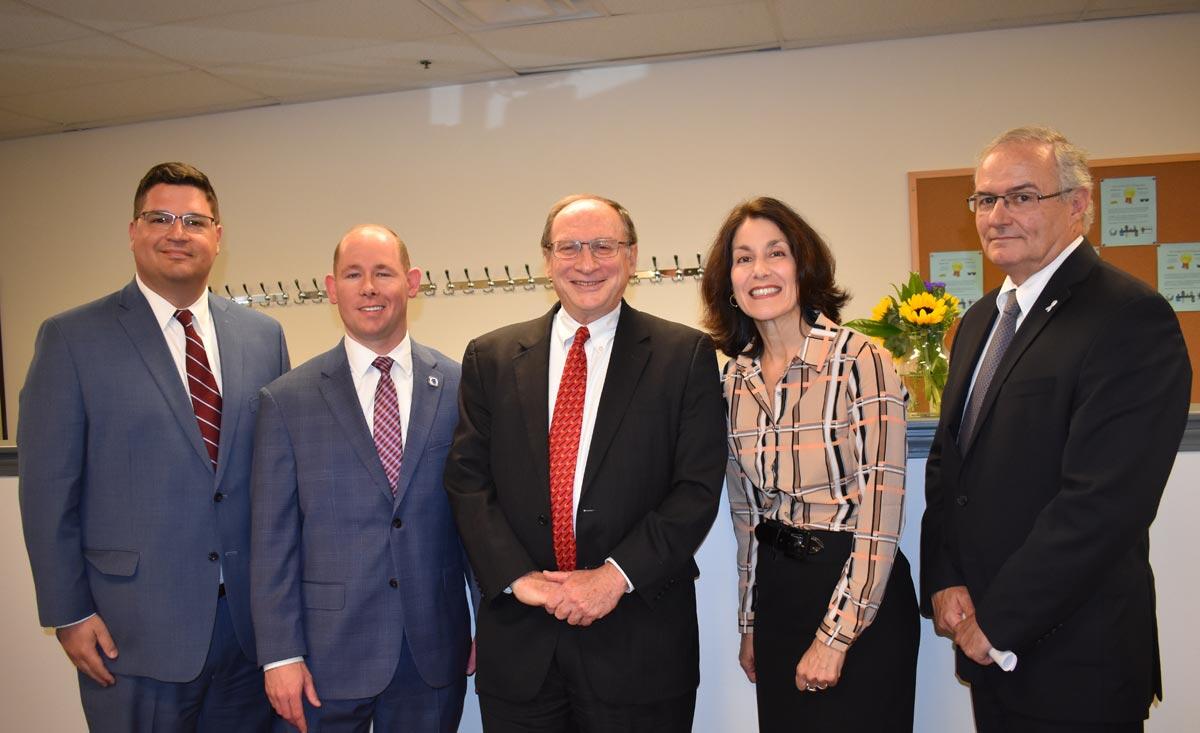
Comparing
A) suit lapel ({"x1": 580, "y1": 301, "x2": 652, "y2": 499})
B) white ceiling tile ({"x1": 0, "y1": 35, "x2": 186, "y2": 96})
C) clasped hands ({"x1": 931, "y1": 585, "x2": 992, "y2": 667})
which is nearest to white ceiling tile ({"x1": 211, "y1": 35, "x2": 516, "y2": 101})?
white ceiling tile ({"x1": 0, "y1": 35, "x2": 186, "y2": 96})

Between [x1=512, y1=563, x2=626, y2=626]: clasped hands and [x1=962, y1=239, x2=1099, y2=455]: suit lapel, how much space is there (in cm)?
83

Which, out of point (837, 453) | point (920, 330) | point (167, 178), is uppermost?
point (167, 178)

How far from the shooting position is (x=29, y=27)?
4488mm

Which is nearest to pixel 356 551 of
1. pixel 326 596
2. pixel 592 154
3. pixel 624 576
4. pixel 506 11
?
pixel 326 596

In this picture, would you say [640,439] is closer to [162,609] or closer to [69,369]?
[162,609]

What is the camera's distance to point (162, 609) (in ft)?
7.14

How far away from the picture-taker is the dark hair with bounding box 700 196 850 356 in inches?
78.9

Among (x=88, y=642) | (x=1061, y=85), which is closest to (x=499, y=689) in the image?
(x=88, y=642)

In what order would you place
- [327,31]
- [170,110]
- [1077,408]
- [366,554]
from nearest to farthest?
[1077,408] → [366,554] → [327,31] → [170,110]

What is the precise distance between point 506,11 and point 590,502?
3.31 metres

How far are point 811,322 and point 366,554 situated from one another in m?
1.18

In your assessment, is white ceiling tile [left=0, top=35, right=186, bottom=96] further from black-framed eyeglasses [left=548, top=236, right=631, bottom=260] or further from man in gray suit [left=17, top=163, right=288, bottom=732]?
black-framed eyeglasses [left=548, top=236, right=631, bottom=260]

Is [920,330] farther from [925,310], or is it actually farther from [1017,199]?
[1017,199]

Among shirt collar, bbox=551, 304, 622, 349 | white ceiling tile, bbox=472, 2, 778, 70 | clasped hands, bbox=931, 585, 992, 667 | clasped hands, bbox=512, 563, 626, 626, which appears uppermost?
white ceiling tile, bbox=472, 2, 778, 70
